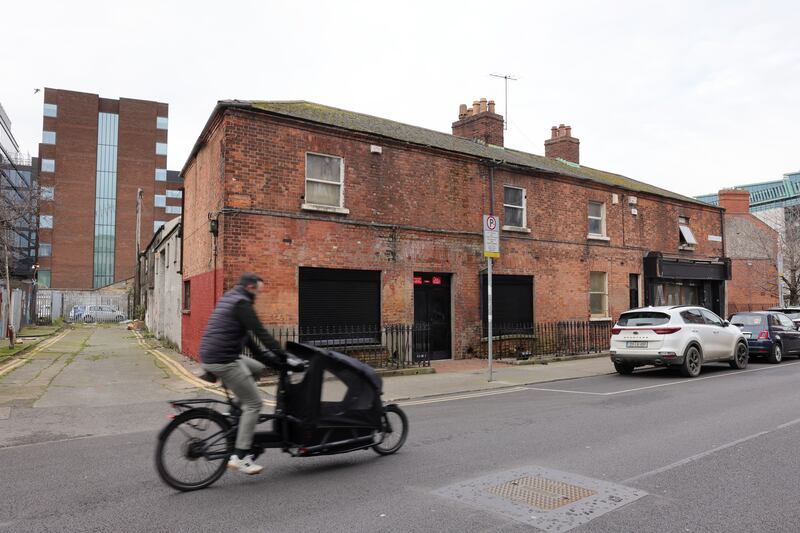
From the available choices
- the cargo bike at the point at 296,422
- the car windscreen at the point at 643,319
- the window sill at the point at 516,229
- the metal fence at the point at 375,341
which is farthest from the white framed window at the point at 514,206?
the cargo bike at the point at 296,422

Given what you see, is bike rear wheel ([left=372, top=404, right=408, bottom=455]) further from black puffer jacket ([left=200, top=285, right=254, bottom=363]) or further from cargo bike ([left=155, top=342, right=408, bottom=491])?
black puffer jacket ([left=200, top=285, right=254, bottom=363])

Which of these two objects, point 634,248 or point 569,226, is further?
point 634,248

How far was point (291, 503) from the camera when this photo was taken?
438cm

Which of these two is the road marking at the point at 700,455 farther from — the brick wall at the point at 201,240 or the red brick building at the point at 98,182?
the red brick building at the point at 98,182

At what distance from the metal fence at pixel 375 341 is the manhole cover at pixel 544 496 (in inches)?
312

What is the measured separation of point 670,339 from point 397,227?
23.0 ft

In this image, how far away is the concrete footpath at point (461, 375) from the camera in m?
10.7

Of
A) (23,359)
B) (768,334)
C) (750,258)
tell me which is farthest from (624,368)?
(750,258)

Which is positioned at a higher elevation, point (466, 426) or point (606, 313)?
point (606, 313)

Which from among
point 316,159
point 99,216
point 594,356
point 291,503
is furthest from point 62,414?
point 99,216

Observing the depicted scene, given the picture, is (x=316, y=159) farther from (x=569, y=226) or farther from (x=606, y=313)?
(x=606, y=313)

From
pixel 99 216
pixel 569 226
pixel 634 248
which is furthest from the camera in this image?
pixel 99 216

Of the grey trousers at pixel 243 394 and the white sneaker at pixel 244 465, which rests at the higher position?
the grey trousers at pixel 243 394

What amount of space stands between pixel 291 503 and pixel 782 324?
17.1 meters
